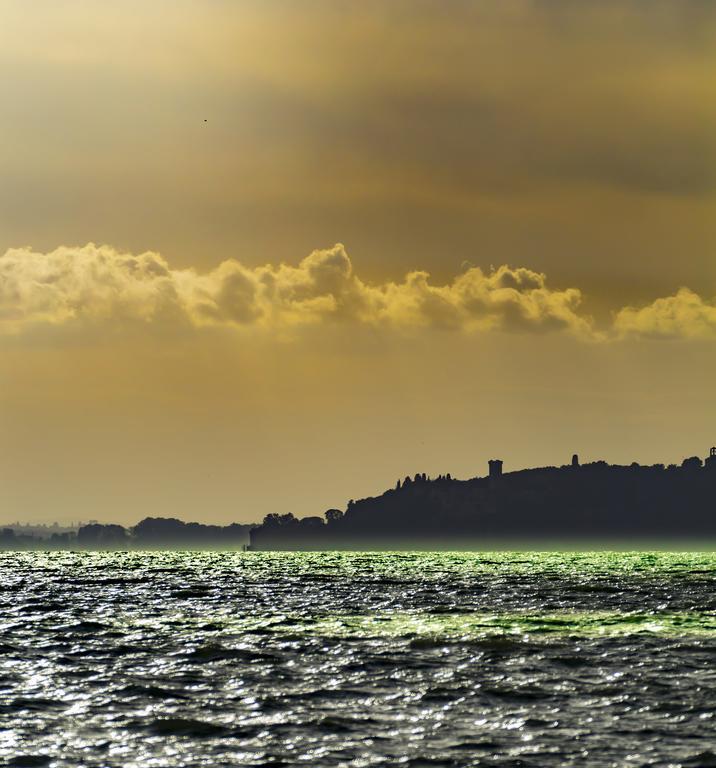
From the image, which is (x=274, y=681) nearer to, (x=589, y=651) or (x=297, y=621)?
(x=589, y=651)

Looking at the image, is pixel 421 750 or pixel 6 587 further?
pixel 6 587

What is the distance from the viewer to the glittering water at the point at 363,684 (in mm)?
23375

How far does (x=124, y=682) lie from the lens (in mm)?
32656

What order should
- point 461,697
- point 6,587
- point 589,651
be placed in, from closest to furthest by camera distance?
point 461,697 → point 589,651 → point 6,587

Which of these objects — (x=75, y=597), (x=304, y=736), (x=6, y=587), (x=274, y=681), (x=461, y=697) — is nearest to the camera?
(x=304, y=736)

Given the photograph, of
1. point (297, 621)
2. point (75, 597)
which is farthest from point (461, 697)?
A: point (75, 597)

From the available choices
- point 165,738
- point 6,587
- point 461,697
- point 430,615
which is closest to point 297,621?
point 430,615

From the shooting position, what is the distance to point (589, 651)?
3794 cm

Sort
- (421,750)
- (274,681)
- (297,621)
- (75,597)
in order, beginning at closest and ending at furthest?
(421,750) → (274,681) → (297,621) → (75,597)

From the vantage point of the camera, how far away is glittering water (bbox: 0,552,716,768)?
23375 mm

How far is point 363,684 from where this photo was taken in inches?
1243

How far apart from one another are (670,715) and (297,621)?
2664cm

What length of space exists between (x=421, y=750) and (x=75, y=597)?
52.3 meters

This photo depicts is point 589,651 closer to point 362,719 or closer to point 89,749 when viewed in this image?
point 362,719
